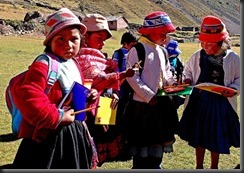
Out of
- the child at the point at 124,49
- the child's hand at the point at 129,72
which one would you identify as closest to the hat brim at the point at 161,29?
the child's hand at the point at 129,72

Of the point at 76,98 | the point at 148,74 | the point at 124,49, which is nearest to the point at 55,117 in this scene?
the point at 76,98

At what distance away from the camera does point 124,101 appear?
15.2 ft

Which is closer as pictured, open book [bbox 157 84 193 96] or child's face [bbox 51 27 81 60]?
child's face [bbox 51 27 81 60]

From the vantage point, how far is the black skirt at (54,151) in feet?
10.2

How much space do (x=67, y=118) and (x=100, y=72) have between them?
0.98 m

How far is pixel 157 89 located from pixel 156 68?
0.21m

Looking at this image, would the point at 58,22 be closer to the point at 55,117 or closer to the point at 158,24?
the point at 55,117

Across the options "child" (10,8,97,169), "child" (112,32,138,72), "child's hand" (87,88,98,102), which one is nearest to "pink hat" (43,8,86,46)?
"child" (10,8,97,169)

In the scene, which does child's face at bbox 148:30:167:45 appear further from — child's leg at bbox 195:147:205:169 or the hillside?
the hillside

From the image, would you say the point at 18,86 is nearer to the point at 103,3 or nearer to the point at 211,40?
the point at 211,40

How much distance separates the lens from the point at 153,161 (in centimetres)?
452

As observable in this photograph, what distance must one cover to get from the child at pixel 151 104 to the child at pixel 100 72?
0.20 metres

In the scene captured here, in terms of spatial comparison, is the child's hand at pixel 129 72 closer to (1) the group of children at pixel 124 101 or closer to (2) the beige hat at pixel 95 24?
(1) the group of children at pixel 124 101

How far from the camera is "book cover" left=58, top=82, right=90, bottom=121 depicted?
10.2 ft
